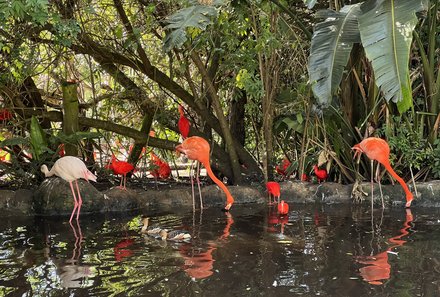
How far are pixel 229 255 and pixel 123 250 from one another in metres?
0.86

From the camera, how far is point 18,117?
8.18m

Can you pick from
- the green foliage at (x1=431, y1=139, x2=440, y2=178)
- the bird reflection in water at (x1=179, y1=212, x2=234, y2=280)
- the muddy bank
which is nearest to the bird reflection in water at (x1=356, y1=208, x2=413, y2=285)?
the bird reflection in water at (x1=179, y1=212, x2=234, y2=280)

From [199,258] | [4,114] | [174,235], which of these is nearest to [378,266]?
[199,258]

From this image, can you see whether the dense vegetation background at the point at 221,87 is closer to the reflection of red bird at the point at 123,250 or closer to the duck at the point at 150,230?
the duck at the point at 150,230

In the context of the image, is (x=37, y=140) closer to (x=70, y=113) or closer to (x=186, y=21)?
(x=70, y=113)

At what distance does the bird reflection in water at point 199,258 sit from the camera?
4246 millimetres

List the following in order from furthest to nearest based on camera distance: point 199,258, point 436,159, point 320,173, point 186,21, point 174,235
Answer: point 320,173 < point 436,159 < point 186,21 < point 174,235 < point 199,258

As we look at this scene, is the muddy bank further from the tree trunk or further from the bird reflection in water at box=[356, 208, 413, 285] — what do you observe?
the bird reflection in water at box=[356, 208, 413, 285]

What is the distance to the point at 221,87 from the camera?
8.93m

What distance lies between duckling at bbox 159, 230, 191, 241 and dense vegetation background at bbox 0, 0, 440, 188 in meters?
1.87

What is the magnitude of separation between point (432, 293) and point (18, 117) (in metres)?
5.98

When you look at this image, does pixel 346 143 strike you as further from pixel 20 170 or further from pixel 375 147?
pixel 20 170

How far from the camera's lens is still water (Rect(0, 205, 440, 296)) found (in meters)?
3.91

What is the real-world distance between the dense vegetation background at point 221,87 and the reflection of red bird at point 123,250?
1.97m
